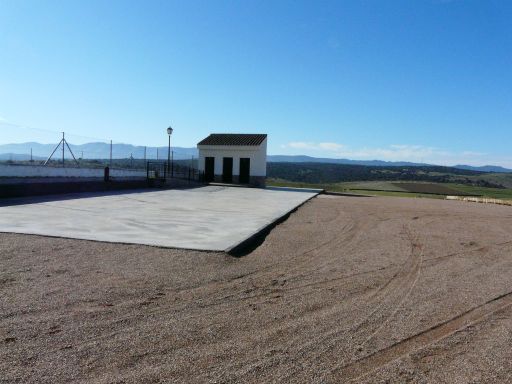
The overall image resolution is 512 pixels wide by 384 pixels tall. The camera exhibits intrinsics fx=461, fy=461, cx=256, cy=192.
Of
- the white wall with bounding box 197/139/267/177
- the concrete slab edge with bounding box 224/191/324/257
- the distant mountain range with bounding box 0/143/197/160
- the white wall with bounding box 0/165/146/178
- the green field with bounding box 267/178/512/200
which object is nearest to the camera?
the concrete slab edge with bounding box 224/191/324/257

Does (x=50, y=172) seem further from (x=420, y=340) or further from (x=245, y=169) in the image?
Result: (x=420, y=340)

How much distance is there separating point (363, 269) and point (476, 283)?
5.20 ft

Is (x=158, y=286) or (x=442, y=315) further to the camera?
(x=158, y=286)

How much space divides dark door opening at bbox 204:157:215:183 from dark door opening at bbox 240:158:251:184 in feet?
7.37

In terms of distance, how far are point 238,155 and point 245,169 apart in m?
1.16

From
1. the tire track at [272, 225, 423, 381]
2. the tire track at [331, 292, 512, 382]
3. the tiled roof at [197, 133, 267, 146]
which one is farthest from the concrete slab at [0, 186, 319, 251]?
the tiled roof at [197, 133, 267, 146]

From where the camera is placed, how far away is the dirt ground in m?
3.50

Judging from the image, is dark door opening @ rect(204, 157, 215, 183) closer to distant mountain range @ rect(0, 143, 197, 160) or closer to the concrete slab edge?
distant mountain range @ rect(0, 143, 197, 160)

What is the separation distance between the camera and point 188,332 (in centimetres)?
418

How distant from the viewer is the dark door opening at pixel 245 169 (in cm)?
3378

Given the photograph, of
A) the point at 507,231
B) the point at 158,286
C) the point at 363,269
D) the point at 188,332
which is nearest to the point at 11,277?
the point at 158,286

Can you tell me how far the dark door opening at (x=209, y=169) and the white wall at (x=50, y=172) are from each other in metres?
8.90

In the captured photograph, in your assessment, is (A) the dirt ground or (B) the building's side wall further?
(B) the building's side wall

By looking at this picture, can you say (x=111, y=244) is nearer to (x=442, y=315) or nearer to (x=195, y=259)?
(x=195, y=259)
